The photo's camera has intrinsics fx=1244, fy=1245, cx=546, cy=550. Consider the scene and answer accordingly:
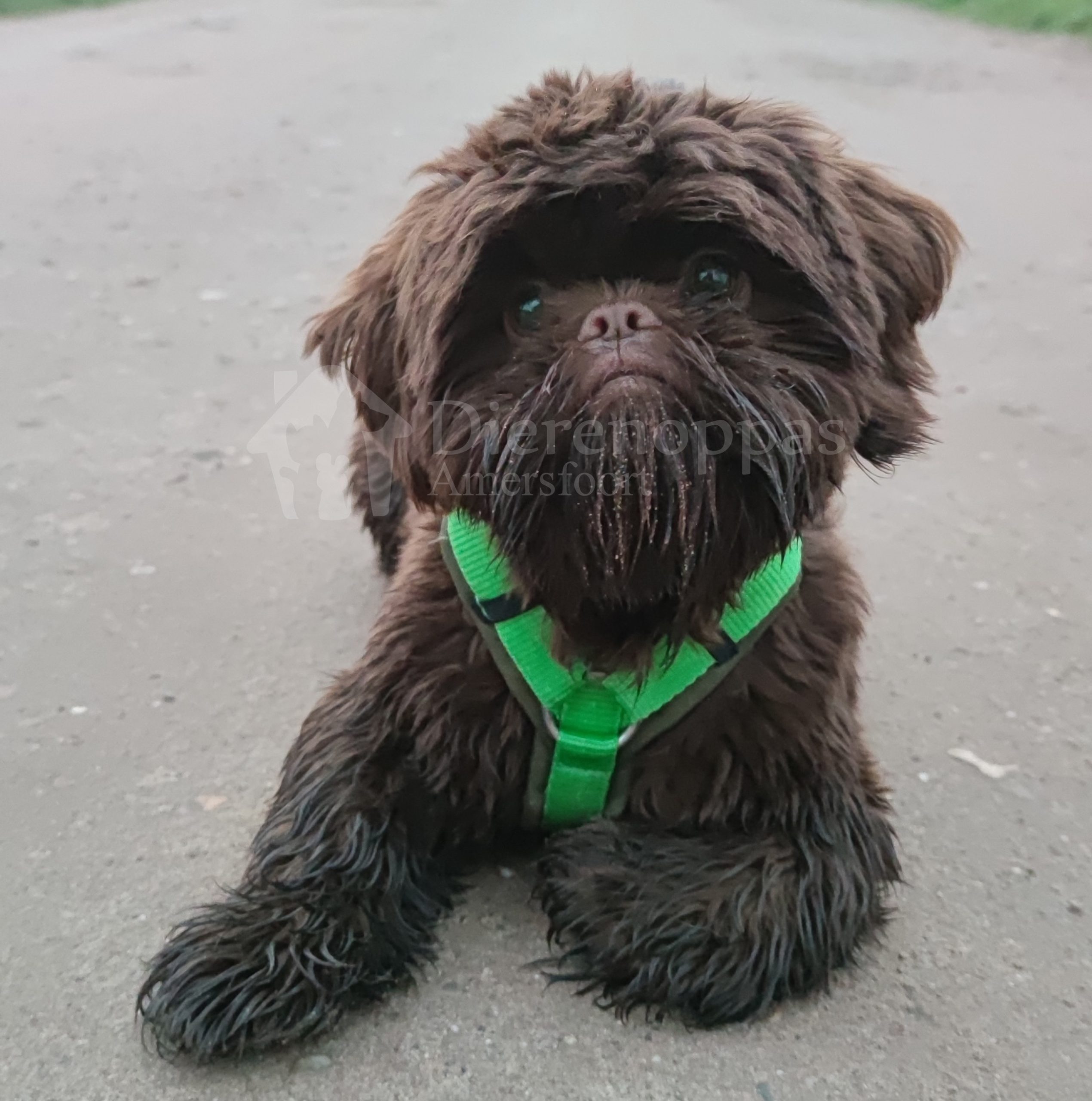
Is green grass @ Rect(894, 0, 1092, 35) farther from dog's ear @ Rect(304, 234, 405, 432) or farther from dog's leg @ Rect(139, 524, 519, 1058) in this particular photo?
dog's leg @ Rect(139, 524, 519, 1058)

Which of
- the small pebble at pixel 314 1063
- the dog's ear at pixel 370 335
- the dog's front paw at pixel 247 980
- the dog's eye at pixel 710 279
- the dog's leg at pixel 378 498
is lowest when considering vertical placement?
the dog's leg at pixel 378 498

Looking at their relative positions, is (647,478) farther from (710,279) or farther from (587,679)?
(587,679)

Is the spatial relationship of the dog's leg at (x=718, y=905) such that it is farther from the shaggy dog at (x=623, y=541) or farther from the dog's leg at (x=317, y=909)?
the dog's leg at (x=317, y=909)

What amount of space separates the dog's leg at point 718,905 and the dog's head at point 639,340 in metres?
0.40

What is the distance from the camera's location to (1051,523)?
364 cm

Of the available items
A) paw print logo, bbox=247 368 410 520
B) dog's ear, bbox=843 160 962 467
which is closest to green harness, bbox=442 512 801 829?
dog's ear, bbox=843 160 962 467

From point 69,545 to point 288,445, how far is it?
0.88 meters

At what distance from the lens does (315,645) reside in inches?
120

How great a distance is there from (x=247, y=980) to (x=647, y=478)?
0.98 metres

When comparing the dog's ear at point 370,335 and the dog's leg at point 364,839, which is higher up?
the dog's ear at point 370,335

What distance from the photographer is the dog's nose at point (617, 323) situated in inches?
67.9

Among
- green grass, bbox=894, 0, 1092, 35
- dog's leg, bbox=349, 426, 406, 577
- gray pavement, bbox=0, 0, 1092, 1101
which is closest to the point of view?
gray pavement, bbox=0, 0, 1092, 1101

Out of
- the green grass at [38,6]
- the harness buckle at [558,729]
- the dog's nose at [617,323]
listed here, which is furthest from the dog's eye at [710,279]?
the green grass at [38,6]

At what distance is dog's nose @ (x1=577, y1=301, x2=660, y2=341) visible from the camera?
5.66ft
